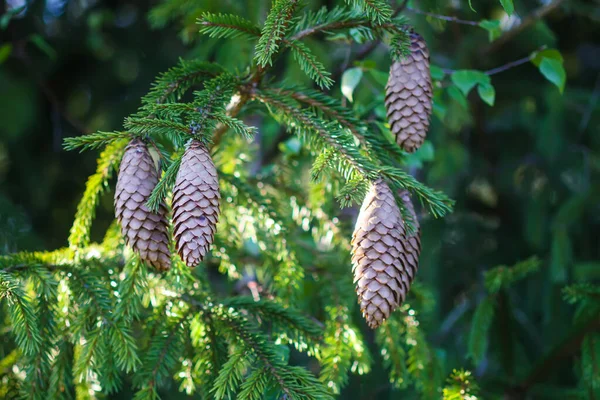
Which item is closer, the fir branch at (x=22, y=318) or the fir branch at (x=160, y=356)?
the fir branch at (x=22, y=318)

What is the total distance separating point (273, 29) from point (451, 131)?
5.63ft

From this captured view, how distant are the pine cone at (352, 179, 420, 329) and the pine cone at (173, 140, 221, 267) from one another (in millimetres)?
239

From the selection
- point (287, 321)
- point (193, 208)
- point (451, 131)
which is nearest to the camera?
point (193, 208)

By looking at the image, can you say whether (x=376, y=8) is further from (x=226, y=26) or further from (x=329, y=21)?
(x=226, y=26)

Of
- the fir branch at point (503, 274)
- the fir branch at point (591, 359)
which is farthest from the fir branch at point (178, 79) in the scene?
the fir branch at point (591, 359)

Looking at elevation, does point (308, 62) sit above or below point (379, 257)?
above

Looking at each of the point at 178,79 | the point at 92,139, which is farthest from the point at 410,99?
the point at 92,139

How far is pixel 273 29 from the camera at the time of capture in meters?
0.92

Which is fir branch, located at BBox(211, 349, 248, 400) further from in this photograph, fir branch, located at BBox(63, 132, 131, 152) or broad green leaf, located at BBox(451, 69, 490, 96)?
broad green leaf, located at BBox(451, 69, 490, 96)

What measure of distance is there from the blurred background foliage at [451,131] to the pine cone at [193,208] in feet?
3.56

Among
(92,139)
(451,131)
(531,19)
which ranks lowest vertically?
(92,139)

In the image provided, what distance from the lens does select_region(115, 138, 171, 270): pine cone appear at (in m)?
0.90

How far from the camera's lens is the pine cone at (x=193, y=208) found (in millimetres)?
839

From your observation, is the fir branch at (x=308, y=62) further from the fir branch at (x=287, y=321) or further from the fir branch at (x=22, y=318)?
the fir branch at (x=22, y=318)
